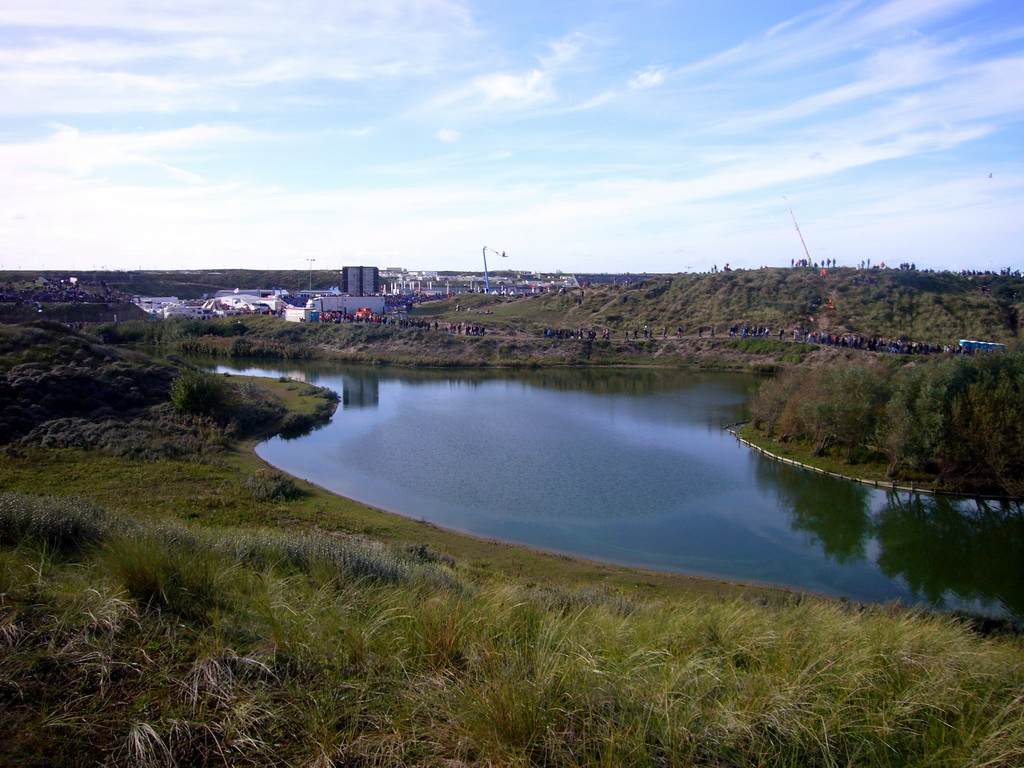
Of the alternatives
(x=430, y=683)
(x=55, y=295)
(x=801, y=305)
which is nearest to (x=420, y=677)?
(x=430, y=683)

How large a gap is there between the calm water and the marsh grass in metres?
8.49

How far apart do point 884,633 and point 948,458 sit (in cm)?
1508

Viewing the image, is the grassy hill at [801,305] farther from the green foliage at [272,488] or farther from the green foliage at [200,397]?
the green foliage at [272,488]

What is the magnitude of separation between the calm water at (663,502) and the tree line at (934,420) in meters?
1.10

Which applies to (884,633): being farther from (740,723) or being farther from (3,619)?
(3,619)

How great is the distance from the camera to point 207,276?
101000 mm

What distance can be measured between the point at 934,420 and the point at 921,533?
3.56 m

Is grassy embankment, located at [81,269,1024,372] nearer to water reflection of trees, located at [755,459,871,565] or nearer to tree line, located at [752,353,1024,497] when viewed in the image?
tree line, located at [752,353,1024,497]

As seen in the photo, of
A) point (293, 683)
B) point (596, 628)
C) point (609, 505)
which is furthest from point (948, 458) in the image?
point (293, 683)

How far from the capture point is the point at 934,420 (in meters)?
16.4

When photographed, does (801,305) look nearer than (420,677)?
No

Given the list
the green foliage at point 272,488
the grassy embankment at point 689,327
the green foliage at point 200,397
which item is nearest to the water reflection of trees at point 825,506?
the green foliage at point 272,488

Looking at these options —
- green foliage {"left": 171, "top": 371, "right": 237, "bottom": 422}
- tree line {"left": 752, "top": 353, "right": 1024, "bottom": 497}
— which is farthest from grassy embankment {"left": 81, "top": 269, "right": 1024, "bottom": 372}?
green foliage {"left": 171, "top": 371, "right": 237, "bottom": 422}

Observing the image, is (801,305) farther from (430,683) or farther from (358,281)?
(430,683)
